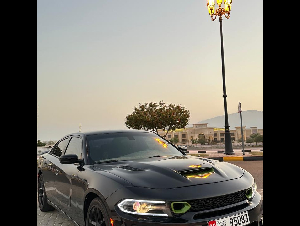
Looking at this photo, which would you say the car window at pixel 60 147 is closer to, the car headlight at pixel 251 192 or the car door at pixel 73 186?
the car door at pixel 73 186

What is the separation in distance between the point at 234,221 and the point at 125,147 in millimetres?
1976

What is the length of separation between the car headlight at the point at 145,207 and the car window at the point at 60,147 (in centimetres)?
260

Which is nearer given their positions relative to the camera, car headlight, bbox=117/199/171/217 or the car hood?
car headlight, bbox=117/199/171/217

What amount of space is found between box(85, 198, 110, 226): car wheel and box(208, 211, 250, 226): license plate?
1.03 metres

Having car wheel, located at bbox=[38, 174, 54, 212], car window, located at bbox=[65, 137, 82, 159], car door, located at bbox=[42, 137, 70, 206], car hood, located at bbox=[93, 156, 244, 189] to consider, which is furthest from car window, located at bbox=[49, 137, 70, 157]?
car hood, located at bbox=[93, 156, 244, 189]

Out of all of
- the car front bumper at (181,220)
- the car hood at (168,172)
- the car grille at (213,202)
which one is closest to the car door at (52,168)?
the car hood at (168,172)

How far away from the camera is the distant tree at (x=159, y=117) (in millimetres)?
46281

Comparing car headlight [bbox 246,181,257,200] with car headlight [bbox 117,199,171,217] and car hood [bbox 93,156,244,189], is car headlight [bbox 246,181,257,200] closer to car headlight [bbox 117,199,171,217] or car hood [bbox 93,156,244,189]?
car hood [bbox 93,156,244,189]

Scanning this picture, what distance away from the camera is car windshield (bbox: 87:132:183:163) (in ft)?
14.4

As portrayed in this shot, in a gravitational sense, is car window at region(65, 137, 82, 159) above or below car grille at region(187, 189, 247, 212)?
above

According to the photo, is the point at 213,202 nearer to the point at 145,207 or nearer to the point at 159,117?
the point at 145,207
